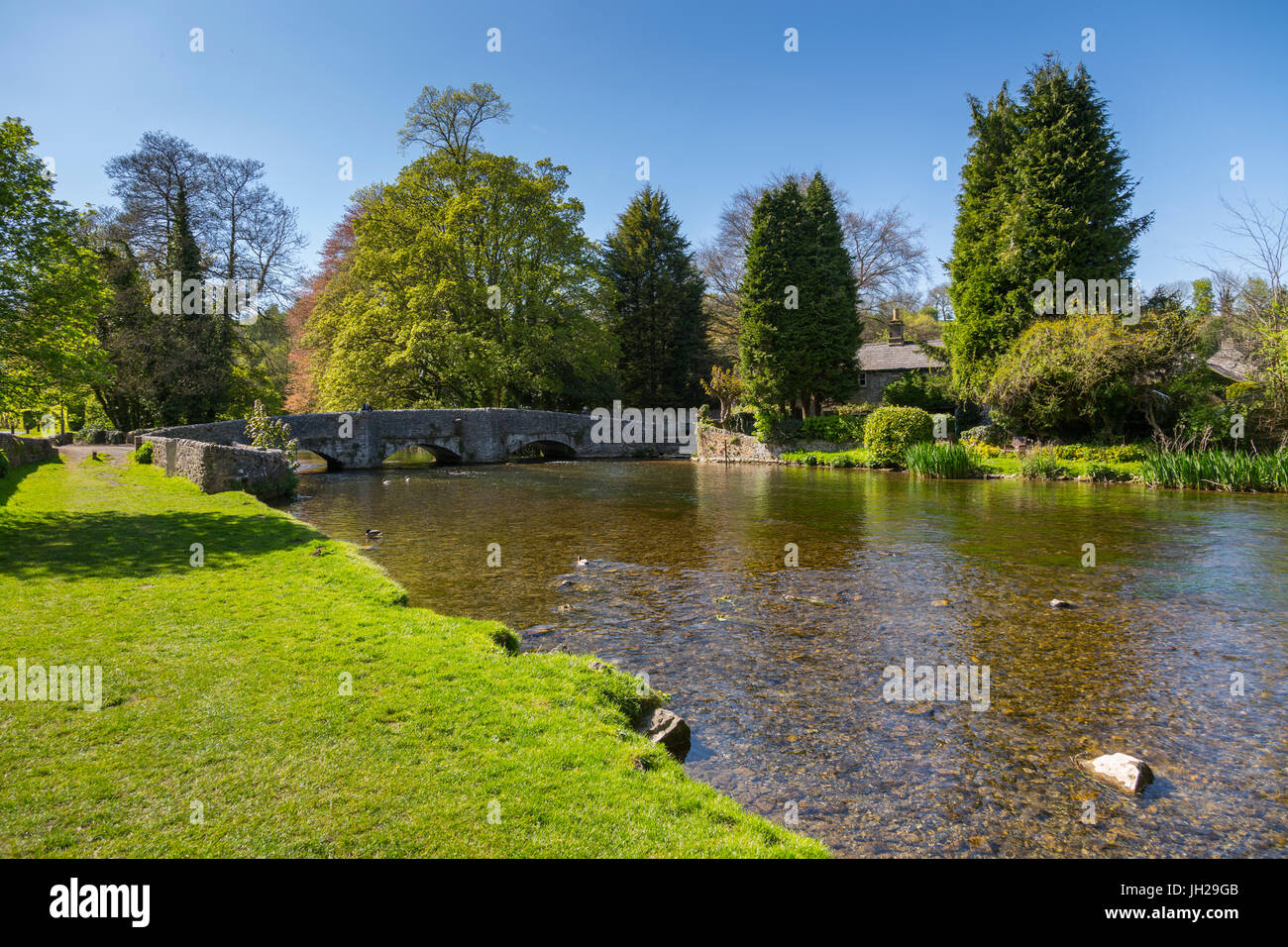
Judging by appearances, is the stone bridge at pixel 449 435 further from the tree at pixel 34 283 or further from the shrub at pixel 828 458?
the tree at pixel 34 283

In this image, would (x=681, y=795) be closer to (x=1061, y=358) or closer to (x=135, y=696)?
(x=135, y=696)

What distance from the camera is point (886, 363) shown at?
1617 inches

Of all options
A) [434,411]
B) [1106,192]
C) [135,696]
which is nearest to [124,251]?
[434,411]

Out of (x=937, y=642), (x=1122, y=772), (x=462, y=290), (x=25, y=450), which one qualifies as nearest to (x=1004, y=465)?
(x=937, y=642)

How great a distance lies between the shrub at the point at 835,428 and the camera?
32312 millimetres

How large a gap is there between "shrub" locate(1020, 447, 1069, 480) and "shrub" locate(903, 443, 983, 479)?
162cm

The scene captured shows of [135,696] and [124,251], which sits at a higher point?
[124,251]

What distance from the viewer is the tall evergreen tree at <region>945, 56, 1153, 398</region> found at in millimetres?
25906

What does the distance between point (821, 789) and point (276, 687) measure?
4.16m

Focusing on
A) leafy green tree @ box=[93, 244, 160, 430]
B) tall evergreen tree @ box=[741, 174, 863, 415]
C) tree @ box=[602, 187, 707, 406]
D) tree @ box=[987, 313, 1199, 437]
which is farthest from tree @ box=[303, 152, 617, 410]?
tree @ box=[987, 313, 1199, 437]

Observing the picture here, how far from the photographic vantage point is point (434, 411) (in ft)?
111

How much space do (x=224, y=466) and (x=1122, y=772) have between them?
18.4 m

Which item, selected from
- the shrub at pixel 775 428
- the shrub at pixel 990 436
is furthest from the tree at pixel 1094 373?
the shrub at pixel 775 428

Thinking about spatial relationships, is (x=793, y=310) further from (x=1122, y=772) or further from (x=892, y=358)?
(x=1122, y=772)
